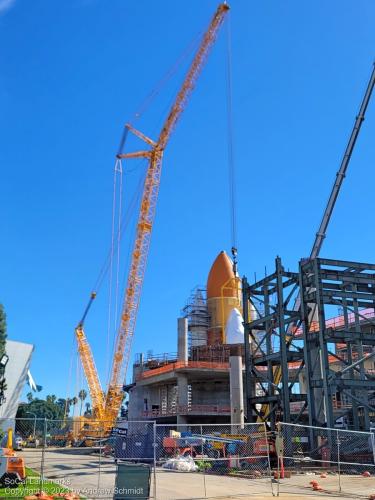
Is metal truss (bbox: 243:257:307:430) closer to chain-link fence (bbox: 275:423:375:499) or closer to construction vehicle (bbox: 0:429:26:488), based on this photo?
chain-link fence (bbox: 275:423:375:499)

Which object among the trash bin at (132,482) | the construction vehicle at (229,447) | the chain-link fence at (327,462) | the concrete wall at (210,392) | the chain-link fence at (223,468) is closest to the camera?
the trash bin at (132,482)

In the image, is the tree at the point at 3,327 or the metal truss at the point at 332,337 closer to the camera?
the metal truss at the point at 332,337

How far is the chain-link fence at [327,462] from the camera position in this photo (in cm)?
1958

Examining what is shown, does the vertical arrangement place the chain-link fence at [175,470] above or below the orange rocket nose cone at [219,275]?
below

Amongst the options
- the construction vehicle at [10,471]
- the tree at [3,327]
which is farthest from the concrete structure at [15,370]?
the construction vehicle at [10,471]

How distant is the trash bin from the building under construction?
62.2 feet

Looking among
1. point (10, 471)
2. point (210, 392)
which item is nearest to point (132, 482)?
point (10, 471)

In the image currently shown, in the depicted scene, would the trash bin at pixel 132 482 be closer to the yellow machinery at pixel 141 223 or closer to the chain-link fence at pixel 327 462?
the chain-link fence at pixel 327 462

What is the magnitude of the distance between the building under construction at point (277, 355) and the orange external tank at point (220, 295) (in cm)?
14

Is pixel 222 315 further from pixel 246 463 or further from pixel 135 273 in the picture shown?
pixel 246 463

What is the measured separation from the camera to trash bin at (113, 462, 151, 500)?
13000 mm

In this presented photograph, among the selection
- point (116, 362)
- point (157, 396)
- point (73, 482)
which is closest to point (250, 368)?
point (73, 482)

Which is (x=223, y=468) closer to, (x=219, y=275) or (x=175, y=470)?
(x=175, y=470)

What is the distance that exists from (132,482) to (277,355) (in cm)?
2351
